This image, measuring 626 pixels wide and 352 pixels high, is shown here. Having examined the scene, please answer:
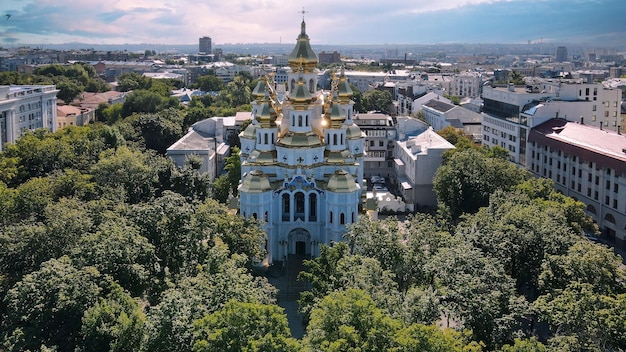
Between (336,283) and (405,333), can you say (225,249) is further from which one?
(405,333)

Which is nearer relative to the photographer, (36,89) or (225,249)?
(225,249)

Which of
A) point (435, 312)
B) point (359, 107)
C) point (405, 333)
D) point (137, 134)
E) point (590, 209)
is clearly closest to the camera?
point (405, 333)

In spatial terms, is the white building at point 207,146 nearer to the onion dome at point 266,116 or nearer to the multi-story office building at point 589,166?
the onion dome at point 266,116

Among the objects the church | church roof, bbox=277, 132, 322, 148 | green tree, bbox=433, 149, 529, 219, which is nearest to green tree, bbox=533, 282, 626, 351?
the church

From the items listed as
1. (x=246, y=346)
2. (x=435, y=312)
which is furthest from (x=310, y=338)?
(x=435, y=312)

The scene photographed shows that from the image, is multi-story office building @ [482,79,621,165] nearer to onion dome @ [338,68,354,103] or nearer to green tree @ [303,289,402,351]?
onion dome @ [338,68,354,103]

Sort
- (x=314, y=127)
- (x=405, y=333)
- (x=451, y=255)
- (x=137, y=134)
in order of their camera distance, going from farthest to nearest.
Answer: (x=137, y=134) → (x=314, y=127) → (x=451, y=255) → (x=405, y=333)
